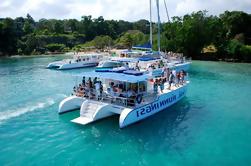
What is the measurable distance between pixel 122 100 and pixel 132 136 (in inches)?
138

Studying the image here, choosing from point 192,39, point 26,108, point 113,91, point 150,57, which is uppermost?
point 192,39

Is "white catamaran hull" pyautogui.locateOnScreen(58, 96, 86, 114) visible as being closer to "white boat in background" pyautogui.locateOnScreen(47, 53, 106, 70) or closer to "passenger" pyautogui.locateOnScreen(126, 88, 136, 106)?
"passenger" pyautogui.locateOnScreen(126, 88, 136, 106)

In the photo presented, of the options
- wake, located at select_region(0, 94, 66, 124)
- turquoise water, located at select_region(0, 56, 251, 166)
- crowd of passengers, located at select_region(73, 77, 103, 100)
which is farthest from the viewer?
wake, located at select_region(0, 94, 66, 124)

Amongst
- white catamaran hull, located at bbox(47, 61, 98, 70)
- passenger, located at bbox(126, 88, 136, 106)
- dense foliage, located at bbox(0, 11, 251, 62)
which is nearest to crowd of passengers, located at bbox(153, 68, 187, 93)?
passenger, located at bbox(126, 88, 136, 106)

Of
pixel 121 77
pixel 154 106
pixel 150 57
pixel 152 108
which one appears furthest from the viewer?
pixel 150 57

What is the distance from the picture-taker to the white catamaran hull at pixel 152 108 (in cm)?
1912

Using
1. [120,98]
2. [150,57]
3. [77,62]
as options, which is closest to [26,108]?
[120,98]

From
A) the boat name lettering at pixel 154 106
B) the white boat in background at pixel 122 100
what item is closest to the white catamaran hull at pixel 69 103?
the white boat in background at pixel 122 100

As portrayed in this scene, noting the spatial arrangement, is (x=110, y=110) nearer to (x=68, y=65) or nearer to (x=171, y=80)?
(x=171, y=80)

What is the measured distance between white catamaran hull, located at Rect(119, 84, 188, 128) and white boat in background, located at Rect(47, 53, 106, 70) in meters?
31.5

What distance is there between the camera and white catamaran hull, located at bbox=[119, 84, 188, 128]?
753 inches

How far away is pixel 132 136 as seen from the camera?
1806 cm

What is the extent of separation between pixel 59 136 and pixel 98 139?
2427 millimetres

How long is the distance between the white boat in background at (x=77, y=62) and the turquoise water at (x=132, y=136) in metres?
26.5
